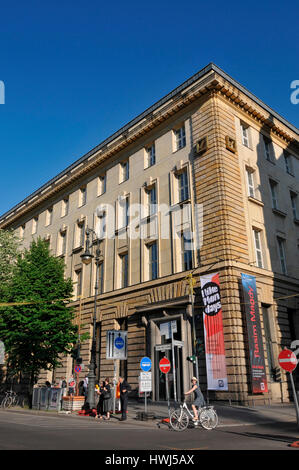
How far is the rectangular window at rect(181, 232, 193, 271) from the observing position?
2430 cm

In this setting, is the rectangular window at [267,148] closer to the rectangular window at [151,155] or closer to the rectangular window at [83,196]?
the rectangular window at [151,155]

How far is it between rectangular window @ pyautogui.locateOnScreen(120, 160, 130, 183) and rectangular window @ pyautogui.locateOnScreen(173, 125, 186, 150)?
5.60 meters

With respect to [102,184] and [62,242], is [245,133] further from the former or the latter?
[62,242]

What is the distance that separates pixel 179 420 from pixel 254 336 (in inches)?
367

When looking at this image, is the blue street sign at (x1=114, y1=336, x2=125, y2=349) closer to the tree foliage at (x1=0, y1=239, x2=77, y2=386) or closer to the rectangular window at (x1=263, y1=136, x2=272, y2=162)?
the tree foliage at (x1=0, y1=239, x2=77, y2=386)

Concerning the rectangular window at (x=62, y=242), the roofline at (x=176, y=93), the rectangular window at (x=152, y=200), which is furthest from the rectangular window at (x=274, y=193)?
the rectangular window at (x=62, y=242)

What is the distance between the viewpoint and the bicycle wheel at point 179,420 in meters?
12.6

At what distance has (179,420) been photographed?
493 inches

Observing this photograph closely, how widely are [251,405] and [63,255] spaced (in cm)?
2298

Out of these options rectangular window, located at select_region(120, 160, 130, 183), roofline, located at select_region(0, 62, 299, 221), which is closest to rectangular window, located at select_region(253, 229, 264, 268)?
roofline, located at select_region(0, 62, 299, 221)

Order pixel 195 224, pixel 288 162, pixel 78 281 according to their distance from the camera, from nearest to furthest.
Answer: pixel 195 224 → pixel 288 162 → pixel 78 281

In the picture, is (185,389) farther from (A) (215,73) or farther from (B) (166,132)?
(A) (215,73)

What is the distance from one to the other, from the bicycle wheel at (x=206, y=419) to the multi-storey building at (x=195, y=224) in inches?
277

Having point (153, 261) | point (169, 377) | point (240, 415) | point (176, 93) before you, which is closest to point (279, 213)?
point (153, 261)
